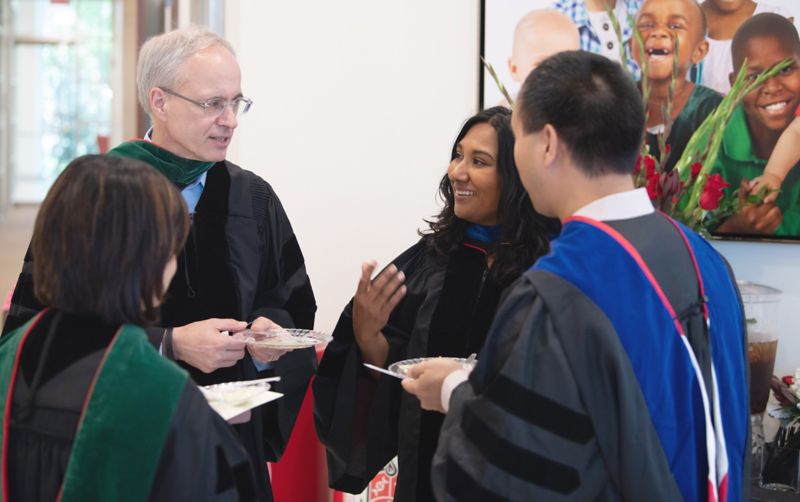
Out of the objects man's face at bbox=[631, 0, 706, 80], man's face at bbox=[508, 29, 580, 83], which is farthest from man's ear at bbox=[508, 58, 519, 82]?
man's face at bbox=[631, 0, 706, 80]

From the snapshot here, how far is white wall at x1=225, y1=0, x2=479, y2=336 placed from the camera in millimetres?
4520

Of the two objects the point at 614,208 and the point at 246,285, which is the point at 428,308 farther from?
the point at 614,208

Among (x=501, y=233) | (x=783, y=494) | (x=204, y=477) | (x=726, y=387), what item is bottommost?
(x=783, y=494)

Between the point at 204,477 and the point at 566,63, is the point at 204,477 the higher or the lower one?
the lower one

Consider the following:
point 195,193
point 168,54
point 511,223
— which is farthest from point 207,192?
point 511,223

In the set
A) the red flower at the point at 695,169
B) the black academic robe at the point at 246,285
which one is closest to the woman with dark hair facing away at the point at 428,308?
the black academic robe at the point at 246,285

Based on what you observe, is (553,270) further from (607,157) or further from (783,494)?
(783,494)

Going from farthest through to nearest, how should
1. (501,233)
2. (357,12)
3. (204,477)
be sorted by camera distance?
(357,12) → (501,233) → (204,477)

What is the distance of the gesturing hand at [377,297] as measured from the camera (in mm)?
2713

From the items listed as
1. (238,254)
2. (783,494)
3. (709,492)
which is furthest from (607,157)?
(783,494)

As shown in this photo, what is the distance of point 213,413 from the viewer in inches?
70.4

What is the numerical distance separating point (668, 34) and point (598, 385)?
2.58m

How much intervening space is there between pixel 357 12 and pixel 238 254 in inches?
85.2

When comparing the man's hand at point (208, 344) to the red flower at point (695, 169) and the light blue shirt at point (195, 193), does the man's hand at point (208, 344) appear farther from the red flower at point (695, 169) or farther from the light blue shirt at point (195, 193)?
the red flower at point (695, 169)
